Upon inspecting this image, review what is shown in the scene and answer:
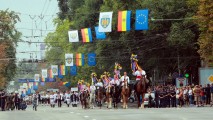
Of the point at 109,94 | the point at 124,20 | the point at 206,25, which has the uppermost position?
the point at 124,20

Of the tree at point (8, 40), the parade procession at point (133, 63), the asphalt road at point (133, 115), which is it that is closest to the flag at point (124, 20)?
the parade procession at point (133, 63)

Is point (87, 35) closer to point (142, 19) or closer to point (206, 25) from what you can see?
point (142, 19)

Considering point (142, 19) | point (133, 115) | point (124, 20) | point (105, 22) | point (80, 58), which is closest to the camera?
point (133, 115)

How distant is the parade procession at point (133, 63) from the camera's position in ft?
156

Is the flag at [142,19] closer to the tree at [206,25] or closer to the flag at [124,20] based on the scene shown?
the flag at [124,20]

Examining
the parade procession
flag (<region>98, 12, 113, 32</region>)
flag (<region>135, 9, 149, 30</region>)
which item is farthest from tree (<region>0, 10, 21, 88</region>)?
flag (<region>135, 9, 149, 30</region>)

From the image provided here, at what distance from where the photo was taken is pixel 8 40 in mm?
108625

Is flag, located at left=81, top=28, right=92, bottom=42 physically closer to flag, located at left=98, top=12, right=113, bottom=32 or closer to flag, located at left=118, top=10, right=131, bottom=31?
flag, located at left=98, top=12, right=113, bottom=32

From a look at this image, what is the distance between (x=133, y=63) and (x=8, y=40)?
195 ft

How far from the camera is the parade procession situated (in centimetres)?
4759

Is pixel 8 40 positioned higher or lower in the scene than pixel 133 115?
higher

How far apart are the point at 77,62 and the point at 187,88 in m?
48.6

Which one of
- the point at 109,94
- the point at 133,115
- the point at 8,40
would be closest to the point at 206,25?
the point at 109,94

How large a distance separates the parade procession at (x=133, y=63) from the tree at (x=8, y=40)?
129 mm
